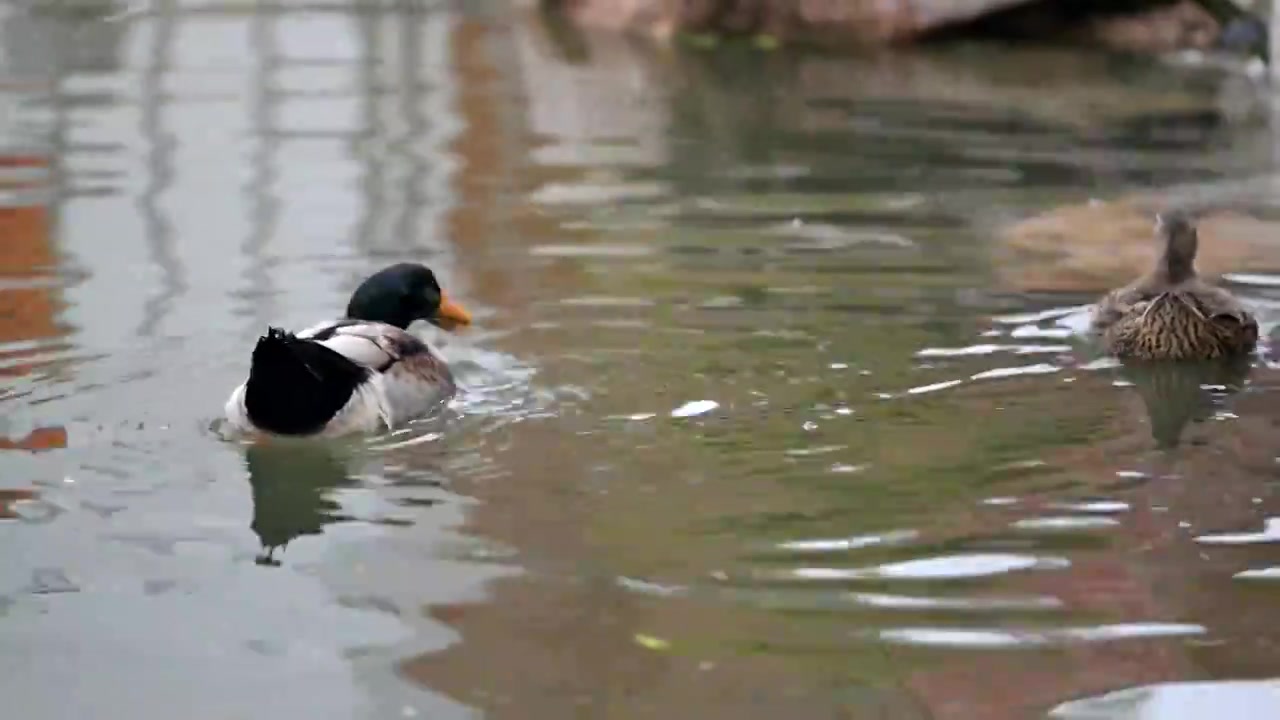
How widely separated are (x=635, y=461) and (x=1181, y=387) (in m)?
2.27

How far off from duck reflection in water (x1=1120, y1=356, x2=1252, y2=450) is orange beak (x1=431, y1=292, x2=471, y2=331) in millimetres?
2427

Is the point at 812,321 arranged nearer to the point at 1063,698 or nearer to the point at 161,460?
the point at 161,460

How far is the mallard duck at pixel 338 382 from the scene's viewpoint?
22.2 feet

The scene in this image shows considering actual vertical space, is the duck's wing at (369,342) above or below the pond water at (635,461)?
above

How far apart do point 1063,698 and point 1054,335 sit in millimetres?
3748

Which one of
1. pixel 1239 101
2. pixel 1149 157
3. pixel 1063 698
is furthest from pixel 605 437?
pixel 1239 101

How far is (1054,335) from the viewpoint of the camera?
27.8 feet

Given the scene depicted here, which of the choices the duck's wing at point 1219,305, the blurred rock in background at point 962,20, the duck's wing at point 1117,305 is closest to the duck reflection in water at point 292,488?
the duck's wing at point 1117,305

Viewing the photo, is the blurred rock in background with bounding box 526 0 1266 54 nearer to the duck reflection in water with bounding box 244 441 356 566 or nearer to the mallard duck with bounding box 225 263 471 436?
the mallard duck with bounding box 225 263 471 436

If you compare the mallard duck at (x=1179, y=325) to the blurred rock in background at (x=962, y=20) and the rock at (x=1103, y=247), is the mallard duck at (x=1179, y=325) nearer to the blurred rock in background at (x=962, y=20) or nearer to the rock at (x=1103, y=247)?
the rock at (x=1103, y=247)

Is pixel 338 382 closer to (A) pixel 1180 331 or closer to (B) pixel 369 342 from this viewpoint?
(B) pixel 369 342

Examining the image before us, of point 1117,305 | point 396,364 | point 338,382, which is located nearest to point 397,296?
point 396,364

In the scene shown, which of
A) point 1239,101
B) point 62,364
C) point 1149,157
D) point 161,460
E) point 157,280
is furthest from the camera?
point 1239,101

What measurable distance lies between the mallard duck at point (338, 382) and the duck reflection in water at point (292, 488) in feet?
0.23
